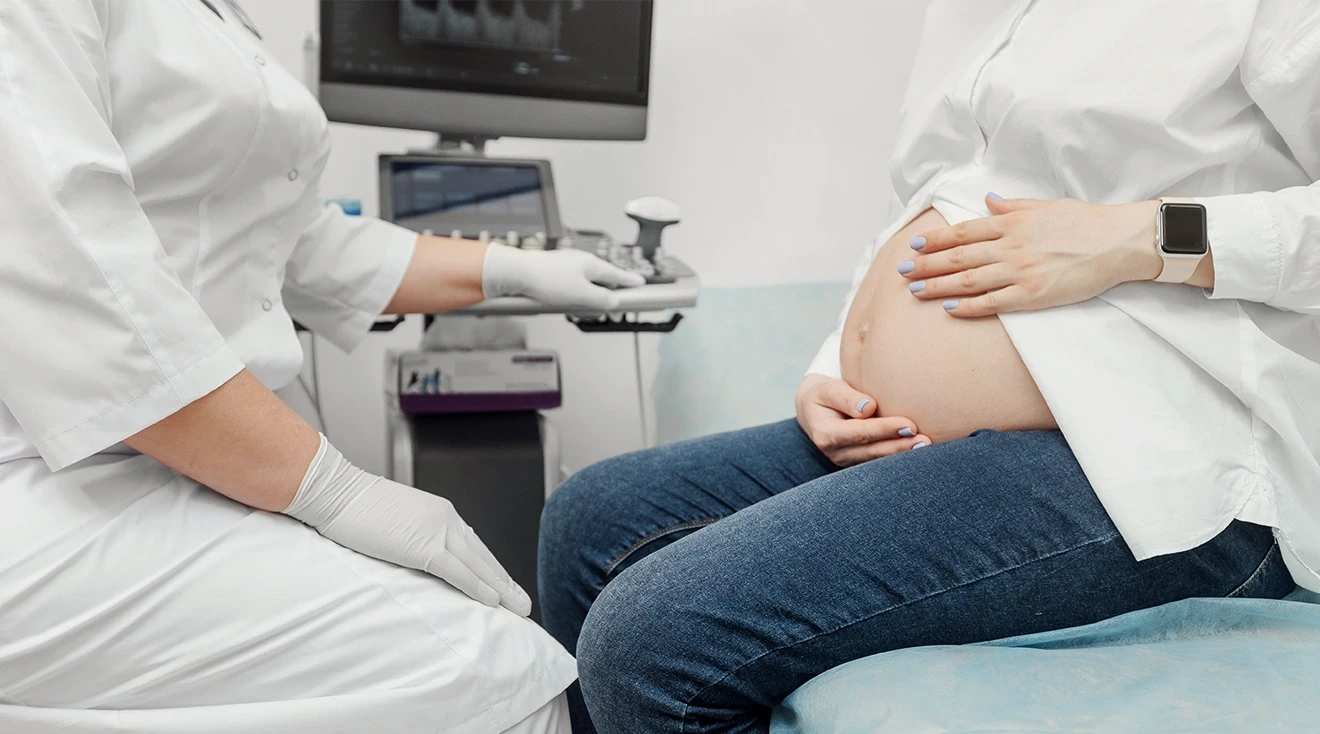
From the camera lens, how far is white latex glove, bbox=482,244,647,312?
1.38m

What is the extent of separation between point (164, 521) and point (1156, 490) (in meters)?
0.82

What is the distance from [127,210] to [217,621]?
34cm

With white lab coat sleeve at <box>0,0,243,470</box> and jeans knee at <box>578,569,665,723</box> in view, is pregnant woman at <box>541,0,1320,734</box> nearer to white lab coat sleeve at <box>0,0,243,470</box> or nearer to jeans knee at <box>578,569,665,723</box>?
jeans knee at <box>578,569,665,723</box>

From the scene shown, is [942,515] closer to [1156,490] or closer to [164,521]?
[1156,490]

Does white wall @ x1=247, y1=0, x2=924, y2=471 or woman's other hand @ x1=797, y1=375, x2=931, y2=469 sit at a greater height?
white wall @ x1=247, y1=0, x2=924, y2=471

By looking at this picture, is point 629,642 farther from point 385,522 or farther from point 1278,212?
point 1278,212

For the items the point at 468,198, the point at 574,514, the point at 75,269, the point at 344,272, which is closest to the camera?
the point at 75,269

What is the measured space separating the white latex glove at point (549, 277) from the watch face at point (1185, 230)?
0.78 m

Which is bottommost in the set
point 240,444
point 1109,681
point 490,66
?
point 1109,681

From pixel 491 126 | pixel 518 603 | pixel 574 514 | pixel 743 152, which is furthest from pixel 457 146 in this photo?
pixel 518 603

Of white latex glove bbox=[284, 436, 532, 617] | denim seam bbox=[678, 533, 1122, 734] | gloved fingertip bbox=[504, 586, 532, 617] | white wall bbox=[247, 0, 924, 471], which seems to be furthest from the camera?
white wall bbox=[247, 0, 924, 471]

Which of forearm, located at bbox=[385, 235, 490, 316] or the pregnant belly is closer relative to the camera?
the pregnant belly

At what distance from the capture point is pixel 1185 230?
0.82m

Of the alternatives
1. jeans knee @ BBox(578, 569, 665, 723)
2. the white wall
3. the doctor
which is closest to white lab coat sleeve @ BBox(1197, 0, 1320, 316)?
jeans knee @ BBox(578, 569, 665, 723)
